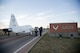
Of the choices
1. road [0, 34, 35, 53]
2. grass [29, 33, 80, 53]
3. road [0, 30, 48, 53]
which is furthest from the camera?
road [0, 34, 35, 53]

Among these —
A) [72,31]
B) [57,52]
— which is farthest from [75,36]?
[57,52]

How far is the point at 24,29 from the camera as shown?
2820cm

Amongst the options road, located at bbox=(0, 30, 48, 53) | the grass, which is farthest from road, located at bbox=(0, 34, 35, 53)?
the grass

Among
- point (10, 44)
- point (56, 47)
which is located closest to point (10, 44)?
point (10, 44)

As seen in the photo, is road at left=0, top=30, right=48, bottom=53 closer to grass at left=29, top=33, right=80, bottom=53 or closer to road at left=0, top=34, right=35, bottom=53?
road at left=0, top=34, right=35, bottom=53

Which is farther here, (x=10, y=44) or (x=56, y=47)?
(x=10, y=44)

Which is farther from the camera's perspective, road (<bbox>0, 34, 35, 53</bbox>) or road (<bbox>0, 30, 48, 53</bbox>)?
road (<bbox>0, 34, 35, 53</bbox>)

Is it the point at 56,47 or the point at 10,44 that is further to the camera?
the point at 10,44

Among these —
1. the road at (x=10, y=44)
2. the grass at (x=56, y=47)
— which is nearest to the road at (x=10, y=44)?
the road at (x=10, y=44)

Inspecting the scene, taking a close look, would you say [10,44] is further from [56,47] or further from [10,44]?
[56,47]

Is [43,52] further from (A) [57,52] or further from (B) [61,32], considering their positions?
(B) [61,32]

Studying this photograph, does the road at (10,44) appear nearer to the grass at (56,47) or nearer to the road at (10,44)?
the road at (10,44)

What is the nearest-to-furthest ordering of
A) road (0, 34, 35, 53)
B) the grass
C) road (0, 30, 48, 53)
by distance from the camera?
the grass
road (0, 30, 48, 53)
road (0, 34, 35, 53)

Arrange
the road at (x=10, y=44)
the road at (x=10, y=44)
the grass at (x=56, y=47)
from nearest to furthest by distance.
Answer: the grass at (x=56, y=47)
the road at (x=10, y=44)
the road at (x=10, y=44)
